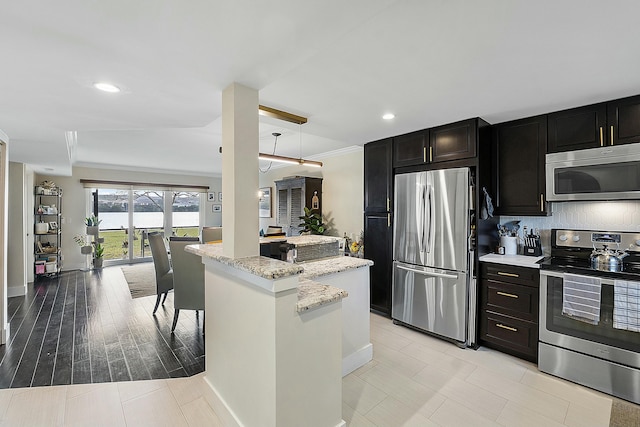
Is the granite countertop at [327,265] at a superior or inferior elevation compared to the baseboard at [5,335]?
superior

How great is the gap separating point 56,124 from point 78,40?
1814mm

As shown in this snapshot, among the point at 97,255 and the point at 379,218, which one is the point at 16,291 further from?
the point at 379,218

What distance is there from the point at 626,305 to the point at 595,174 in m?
1.14

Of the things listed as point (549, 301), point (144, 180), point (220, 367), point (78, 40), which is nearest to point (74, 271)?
point (144, 180)

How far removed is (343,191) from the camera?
5.07m

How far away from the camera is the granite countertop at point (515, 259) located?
2.67 m

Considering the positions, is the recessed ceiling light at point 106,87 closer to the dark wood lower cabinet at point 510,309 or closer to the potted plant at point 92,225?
the dark wood lower cabinet at point 510,309

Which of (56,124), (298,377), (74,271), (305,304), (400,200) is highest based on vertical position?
(56,124)

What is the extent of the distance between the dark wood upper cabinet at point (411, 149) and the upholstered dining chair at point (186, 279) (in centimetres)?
270

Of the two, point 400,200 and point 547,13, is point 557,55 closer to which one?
point 547,13

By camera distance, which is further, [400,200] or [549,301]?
[400,200]

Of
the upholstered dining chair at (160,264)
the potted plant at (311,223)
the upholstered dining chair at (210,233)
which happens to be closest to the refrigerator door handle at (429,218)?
→ the potted plant at (311,223)

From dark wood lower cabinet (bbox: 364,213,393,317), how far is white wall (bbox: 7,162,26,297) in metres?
5.45

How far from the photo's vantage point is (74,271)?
6391 millimetres
